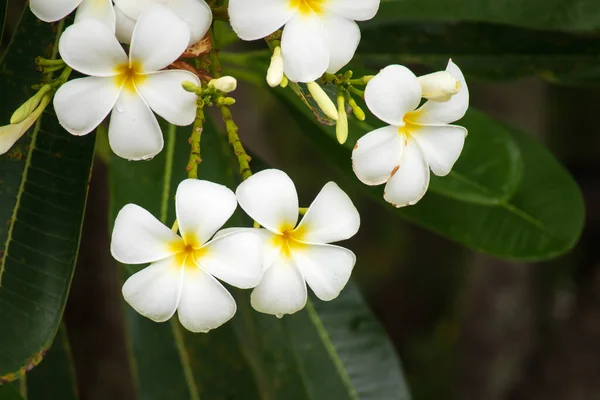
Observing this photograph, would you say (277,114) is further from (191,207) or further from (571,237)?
(191,207)

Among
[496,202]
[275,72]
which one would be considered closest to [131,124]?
[275,72]

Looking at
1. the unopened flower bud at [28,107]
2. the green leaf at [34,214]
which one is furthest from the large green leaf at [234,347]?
the unopened flower bud at [28,107]

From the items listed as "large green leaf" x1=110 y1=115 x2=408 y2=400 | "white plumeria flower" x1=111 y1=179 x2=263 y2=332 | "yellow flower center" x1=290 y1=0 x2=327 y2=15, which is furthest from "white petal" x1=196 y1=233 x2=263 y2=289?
"large green leaf" x1=110 y1=115 x2=408 y2=400

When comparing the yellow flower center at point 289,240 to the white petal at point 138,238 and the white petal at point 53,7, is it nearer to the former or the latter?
the white petal at point 138,238

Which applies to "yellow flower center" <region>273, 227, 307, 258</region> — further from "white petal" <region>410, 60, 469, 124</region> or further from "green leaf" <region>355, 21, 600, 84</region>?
"green leaf" <region>355, 21, 600, 84</region>

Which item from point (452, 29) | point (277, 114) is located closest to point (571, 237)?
point (452, 29)

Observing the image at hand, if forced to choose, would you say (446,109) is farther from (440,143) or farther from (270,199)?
(270,199)
